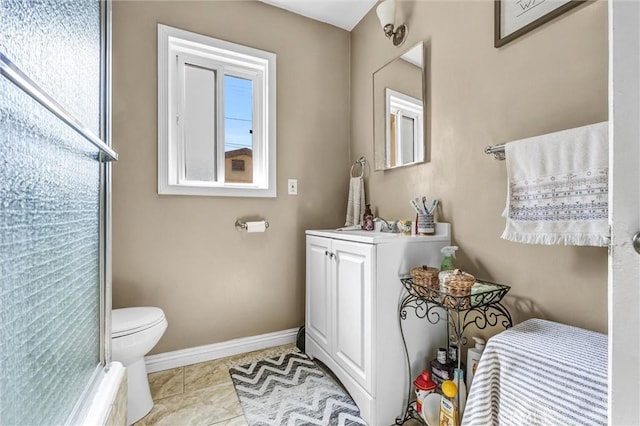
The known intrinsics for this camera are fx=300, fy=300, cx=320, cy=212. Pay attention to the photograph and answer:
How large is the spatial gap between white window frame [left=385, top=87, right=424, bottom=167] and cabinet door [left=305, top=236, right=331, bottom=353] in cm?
72

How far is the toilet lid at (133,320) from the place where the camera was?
53.4 inches

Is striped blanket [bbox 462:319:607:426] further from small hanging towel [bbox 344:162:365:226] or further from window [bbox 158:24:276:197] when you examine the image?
window [bbox 158:24:276:197]

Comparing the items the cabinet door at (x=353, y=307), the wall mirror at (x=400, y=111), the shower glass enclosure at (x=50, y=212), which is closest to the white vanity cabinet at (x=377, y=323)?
the cabinet door at (x=353, y=307)

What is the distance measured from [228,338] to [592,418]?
181 centimetres

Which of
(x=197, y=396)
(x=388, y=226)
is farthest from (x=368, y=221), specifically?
(x=197, y=396)

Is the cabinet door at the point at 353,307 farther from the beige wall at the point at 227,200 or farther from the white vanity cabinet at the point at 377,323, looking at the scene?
the beige wall at the point at 227,200

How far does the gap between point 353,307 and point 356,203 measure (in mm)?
878

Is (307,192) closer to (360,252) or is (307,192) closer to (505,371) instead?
(360,252)

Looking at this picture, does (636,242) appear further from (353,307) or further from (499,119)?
(353,307)

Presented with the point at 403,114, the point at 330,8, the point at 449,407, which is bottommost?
the point at 449,407

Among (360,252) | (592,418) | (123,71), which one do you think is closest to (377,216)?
(360,252)

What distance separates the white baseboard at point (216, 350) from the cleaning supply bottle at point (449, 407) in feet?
3.81

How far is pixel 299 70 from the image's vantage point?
2217mm

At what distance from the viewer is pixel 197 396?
1541 millimetres
